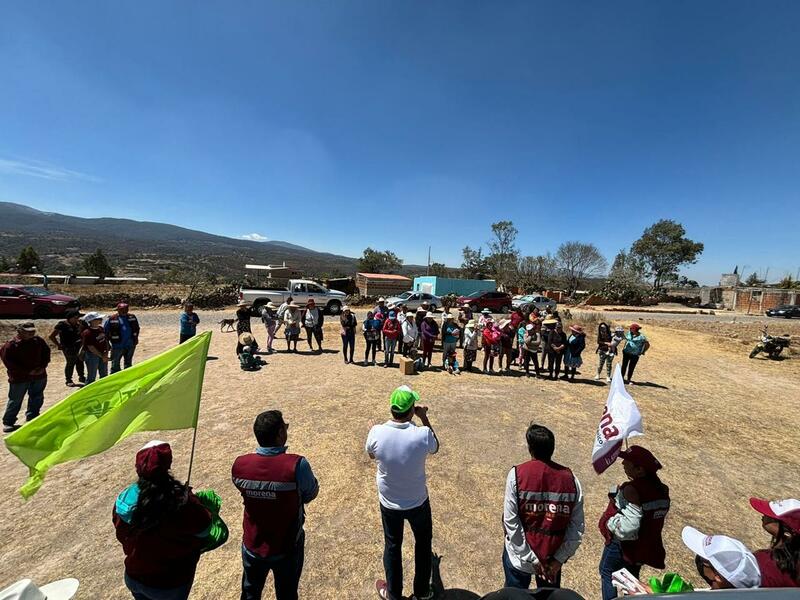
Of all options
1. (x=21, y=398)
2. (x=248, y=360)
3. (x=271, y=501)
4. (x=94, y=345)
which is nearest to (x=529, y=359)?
(x=248, y=360)

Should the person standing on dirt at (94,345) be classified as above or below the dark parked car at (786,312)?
below

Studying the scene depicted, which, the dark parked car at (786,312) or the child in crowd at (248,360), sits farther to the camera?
the dark parked car at (786,312)

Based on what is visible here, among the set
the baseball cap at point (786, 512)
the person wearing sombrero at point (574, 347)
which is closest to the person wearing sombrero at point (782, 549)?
the baseball cap at point (786, 512)

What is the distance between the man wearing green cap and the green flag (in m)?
1.44

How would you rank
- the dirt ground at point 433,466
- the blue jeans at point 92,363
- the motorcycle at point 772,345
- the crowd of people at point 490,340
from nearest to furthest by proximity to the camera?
the dirt ground at point 433,466 → the blue jeans at point 92,363 → the crowd of people at point 490,340 → the motorcycle at point 772,345

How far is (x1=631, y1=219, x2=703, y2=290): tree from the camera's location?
48.0m

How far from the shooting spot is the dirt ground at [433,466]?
3322 millimetres

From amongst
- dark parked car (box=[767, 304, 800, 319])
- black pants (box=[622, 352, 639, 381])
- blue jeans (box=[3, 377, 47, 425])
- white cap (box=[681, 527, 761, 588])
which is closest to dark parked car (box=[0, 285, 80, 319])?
blue jeans (box=[3, 377, 47, 425])

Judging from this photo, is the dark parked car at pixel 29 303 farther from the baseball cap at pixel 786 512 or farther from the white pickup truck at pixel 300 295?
the baseball cap at pixel 786 512

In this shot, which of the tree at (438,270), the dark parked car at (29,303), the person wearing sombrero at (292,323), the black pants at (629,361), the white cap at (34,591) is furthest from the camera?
the tree at (438,270)

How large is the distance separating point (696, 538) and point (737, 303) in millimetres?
46266

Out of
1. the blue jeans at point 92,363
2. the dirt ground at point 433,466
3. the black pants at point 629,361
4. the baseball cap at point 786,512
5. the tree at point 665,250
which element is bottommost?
the dirt ground at point 433,466

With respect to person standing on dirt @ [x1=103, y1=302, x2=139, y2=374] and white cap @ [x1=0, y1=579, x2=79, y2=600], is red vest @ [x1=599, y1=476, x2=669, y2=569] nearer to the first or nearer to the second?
white cap @ [x1=0, y1=579, x2=79, y2=600]

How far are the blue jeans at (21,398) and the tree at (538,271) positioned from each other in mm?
43805
